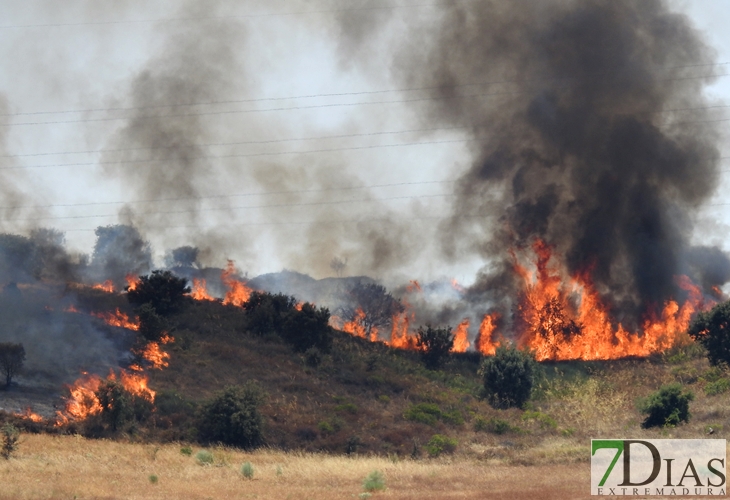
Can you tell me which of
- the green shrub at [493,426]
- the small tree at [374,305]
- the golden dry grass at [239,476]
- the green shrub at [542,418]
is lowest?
the golden dry grass at [239,476]

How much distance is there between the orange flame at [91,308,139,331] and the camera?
180ft

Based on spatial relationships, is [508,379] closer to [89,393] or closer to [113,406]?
[113,406]

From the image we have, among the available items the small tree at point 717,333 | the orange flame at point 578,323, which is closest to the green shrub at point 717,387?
the small tree at point 717,333

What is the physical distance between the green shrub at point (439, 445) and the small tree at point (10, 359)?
2261 centimetres

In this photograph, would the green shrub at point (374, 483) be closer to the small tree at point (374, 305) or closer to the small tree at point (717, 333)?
the small tree at point (717, 333)

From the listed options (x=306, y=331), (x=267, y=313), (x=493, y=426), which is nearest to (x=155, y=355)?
(x=267, y=313)

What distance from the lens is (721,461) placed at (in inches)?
1155

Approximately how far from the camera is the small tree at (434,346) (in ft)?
205

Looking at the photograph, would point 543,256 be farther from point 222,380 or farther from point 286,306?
point 222,380

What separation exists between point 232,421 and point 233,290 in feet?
113

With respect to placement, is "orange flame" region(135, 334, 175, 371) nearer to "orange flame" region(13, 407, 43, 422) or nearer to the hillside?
the hillside

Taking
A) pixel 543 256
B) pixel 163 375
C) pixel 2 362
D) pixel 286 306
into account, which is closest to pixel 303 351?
pixel 286 306

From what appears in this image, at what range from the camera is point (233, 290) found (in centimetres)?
7338

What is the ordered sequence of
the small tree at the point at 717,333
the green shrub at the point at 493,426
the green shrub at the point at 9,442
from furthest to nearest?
the small tree at the point at 717,333, the green shrub at the point at 493,426, the green shrub at the point at 9,442
